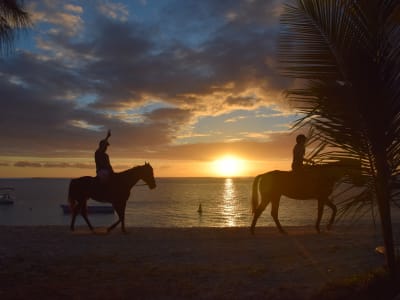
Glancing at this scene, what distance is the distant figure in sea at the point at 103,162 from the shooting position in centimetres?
1265

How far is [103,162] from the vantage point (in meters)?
12.9

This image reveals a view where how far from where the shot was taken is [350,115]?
4273 millimetres

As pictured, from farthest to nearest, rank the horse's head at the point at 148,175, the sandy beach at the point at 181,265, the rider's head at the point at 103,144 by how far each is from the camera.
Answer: the horse's head at the point at 148,175
the rider's head at the point at 103,144
the sandy beach at the point at 181,265

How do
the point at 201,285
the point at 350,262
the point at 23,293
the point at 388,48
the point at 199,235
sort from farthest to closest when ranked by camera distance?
the point at 199,235 → the point at 350,262 → the point at 201,285 → the point at 23,293 → the point at 388,48

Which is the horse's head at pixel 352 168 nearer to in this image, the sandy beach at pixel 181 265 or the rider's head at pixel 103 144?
the sandy beach at pixel 181 265

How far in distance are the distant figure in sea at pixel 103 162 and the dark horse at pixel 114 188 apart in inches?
9.3

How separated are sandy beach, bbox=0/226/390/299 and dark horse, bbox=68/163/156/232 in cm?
176

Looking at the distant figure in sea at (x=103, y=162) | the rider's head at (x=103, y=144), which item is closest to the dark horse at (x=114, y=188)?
the distant figure in sea at (x=103, y=162)

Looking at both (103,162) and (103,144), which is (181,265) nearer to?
(103,144)

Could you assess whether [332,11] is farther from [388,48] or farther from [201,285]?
[201,285]

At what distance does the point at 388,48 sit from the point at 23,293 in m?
5.56

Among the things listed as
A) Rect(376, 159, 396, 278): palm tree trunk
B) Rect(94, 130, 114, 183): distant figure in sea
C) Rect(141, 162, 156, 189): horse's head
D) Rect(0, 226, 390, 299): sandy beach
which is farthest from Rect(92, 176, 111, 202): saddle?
Rect(376, 159, 396, 278): palm tree trunk

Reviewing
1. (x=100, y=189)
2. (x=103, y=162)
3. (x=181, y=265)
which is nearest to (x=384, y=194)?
(x=181, y=265)

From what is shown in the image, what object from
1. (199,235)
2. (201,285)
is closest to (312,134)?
(201,285)
